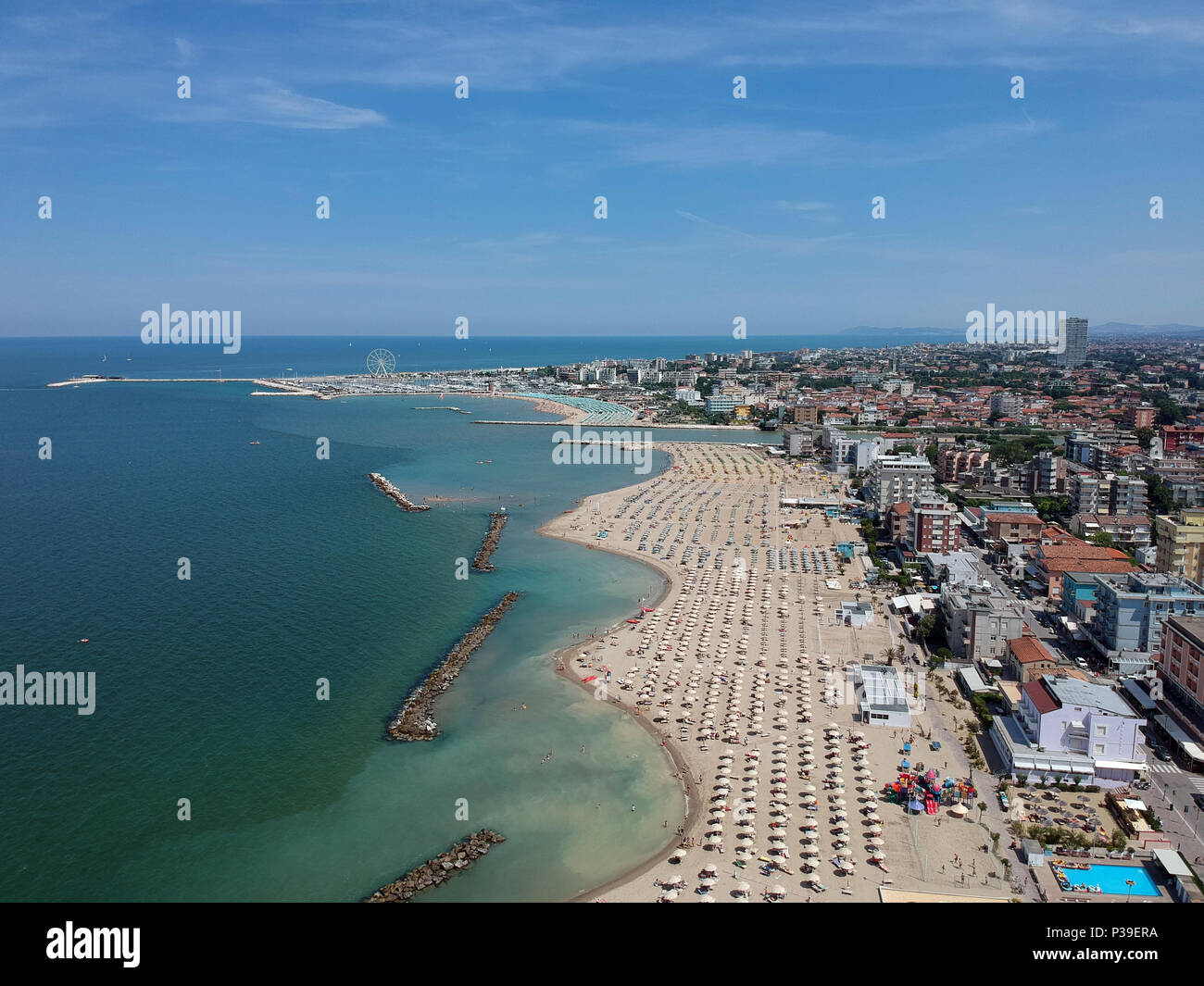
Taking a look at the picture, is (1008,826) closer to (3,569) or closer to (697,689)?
(697,689)

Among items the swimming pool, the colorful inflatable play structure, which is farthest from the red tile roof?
the swimming pool

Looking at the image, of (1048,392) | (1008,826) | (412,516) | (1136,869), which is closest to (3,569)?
(412,516)

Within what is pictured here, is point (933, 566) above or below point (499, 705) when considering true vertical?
above

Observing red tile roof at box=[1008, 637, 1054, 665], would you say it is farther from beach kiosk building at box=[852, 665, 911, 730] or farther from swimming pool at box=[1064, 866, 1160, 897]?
swimming pool at box=[1064, 866, 1160, 897]

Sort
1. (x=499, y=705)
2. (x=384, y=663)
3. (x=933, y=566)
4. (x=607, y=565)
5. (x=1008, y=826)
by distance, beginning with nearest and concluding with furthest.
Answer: (x=1008, y=826) → (x=499, y=705) → (x=384, y=663) → (x=933, y=566) → (x=607, y=565)
